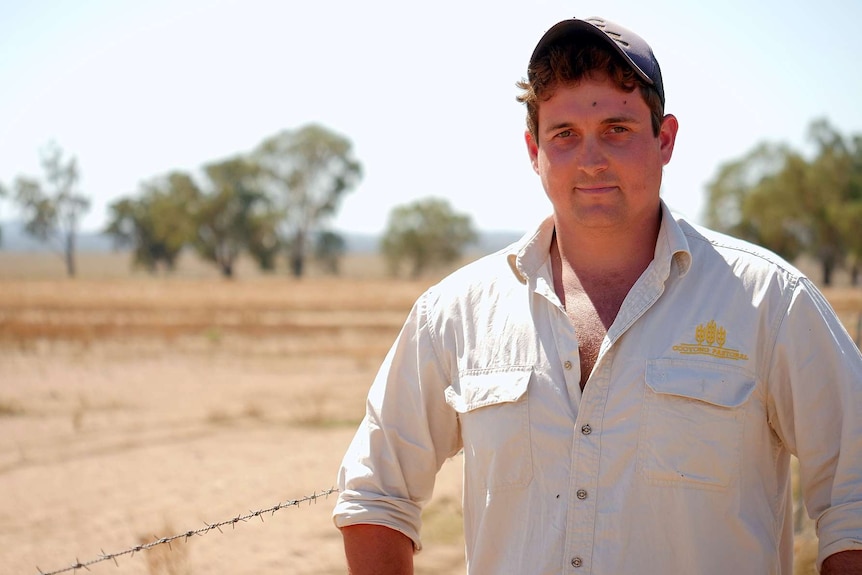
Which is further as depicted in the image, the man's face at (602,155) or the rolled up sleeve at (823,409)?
the man's face at (602,155)

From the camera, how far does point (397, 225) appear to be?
6488 centimetres

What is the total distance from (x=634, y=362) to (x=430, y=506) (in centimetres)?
449

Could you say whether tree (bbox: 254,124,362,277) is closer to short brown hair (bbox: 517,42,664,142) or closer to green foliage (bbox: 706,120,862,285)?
green foliage (bbox: 706,120,862,285)

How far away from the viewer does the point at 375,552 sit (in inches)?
83.7

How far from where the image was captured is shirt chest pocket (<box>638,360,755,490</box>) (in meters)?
1.89

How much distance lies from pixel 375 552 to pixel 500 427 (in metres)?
0.45

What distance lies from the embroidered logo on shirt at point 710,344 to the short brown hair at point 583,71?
1.76ft

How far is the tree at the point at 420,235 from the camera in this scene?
212 feet

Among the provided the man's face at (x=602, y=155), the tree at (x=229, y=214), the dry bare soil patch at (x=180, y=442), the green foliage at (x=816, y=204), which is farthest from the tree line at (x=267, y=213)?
the man's face at (x=602, y=155)

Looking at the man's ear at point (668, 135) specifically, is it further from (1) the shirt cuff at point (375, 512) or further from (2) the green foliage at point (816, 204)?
(2) the green foliage at point (816, 204)

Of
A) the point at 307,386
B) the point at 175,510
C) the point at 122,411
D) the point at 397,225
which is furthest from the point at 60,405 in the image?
the point at 397,225

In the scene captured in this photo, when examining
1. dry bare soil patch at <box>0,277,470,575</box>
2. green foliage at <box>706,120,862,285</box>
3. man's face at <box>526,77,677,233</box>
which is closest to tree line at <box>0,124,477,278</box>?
green foliage at <box>706,120,862,285</box>

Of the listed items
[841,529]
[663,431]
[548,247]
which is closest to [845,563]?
[841,529]

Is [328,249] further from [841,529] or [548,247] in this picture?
[841,529]
